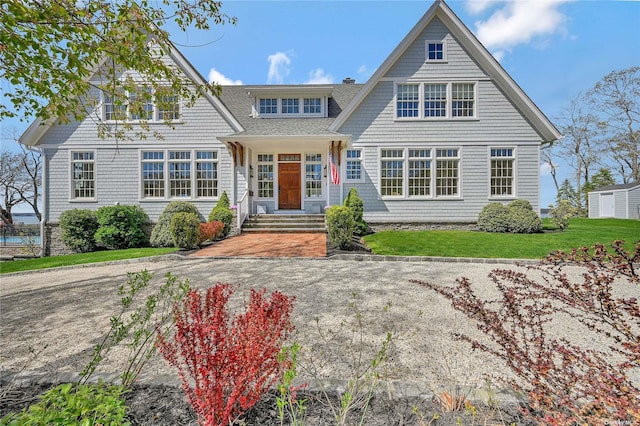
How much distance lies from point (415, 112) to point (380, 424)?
13181 millimetres

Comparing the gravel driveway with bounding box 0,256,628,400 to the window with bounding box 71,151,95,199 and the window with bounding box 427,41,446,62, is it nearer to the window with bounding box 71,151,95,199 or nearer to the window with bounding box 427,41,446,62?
the window with bounding box 71,151,95,199

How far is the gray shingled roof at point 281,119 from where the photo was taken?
478 inches

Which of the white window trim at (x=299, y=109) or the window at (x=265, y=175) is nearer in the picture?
the window at (x=265, y=175)

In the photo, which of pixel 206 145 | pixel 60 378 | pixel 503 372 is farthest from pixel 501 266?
pixel 206 145

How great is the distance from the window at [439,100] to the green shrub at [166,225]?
10067 mm

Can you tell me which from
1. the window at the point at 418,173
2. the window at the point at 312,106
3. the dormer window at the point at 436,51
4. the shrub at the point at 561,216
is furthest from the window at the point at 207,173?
the shrub at the point at 561,216

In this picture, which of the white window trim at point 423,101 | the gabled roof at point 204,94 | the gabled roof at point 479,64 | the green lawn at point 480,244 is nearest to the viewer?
the green lawn at point 480,244

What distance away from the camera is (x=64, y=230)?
11.6 m

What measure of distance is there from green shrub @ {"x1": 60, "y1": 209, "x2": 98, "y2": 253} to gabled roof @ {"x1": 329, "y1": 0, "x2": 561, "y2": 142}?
10822mm

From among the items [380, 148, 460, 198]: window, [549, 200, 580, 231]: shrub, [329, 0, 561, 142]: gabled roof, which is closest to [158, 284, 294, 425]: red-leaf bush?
[329, 0, 561, 142]: gabled roof

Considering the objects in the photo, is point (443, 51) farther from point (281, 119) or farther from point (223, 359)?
point (223, 359)

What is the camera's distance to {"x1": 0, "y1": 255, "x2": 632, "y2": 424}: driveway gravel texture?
2.55 metres

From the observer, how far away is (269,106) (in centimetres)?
1431

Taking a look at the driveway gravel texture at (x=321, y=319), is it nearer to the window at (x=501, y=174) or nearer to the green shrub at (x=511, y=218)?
the green shrub at (x=511, y=218)
